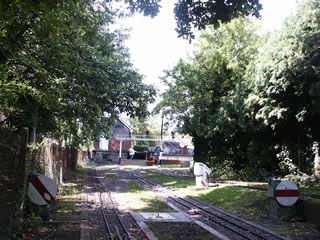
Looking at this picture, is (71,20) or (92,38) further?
(92,38)

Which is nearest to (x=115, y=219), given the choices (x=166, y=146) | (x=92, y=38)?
(x=92, y=38)

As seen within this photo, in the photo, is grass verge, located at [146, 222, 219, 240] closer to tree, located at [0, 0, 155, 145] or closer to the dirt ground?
the dirt ground

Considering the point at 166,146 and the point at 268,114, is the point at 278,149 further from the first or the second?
the point at 166,146

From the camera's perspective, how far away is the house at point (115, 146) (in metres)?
54.0

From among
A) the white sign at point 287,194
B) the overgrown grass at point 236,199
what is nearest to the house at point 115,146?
the overgrown grass at point 236,199

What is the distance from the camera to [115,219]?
892 centimetres

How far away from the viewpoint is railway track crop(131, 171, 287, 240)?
725 centimetres

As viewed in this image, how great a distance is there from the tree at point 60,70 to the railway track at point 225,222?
5055 millimetres

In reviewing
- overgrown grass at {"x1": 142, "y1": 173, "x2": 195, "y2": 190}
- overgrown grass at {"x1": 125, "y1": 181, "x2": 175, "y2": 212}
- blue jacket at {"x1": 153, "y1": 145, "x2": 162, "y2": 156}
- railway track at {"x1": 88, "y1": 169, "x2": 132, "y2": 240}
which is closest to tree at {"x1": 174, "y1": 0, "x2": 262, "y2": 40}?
railway track at {"x1": 88, "y1": 169, "x2": 132, "y2": 240}

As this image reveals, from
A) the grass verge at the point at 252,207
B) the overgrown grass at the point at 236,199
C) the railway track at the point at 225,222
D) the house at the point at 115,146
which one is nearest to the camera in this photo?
the railway track at the point at 225,222

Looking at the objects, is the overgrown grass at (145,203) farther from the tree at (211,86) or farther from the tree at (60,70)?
the tree at (211,86)

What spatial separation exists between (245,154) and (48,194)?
57.7 feet

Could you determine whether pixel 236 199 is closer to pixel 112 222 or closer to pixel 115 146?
pixel 112 222

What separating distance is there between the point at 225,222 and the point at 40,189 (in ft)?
15.7
